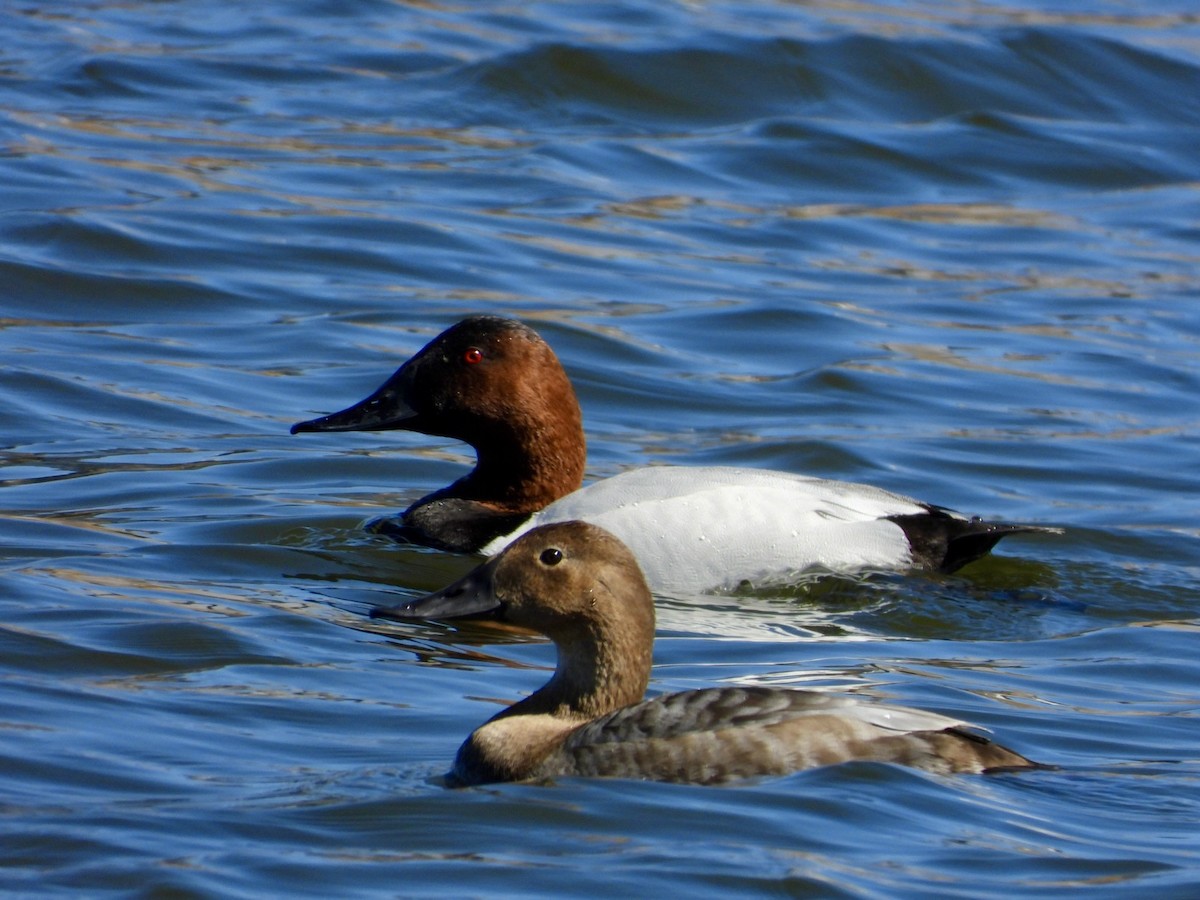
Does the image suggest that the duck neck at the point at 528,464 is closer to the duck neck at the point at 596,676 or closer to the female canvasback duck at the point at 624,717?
the female canvasback duck at the point at 624,717

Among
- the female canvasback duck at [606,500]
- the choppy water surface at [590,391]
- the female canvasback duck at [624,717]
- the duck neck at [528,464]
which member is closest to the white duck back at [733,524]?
the female canvasback duck at [606,500]

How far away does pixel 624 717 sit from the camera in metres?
4.85

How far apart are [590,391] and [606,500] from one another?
3.26 m

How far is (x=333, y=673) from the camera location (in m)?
5.79

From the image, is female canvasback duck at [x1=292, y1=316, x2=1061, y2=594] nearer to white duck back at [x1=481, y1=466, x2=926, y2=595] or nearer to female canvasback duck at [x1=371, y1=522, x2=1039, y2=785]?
white duck back at [x1=481, y1=466, x2=926, y2=595]

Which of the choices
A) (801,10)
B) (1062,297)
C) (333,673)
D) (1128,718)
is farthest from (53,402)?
(801,10)

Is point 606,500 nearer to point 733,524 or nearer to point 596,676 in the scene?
point 733,524

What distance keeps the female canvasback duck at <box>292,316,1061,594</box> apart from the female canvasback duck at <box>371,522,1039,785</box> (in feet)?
6.18

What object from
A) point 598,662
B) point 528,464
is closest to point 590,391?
point 528,464

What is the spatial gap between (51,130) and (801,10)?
7101 millimetres

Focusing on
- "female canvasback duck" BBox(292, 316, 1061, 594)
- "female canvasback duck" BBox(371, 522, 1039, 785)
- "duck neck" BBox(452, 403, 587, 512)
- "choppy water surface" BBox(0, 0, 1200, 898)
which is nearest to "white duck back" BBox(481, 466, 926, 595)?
"female canvasback duck" BBox(292, 316, 1061, 594)

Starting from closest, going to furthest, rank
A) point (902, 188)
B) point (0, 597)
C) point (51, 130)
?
point (0, 597), point (51, 130), point (902, 188)

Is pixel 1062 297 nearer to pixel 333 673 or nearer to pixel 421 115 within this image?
pixel 421 115

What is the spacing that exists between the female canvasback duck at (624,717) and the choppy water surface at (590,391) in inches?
2.9
